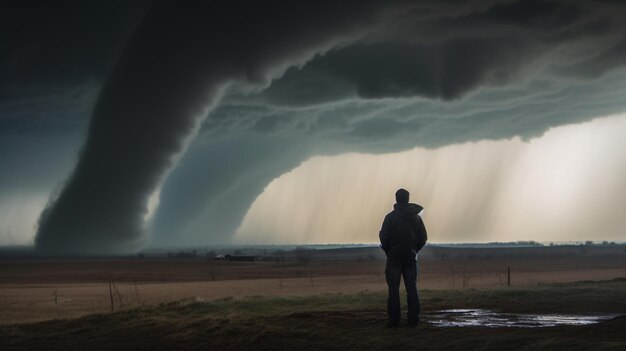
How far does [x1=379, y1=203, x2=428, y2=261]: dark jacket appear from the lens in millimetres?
13734

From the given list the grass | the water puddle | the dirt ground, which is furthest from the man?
the dirt ground

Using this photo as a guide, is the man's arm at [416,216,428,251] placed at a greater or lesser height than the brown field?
greater

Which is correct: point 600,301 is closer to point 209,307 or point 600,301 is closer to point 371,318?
A: point 371,318

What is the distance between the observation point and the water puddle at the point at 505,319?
13.7 meters

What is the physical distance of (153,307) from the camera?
19797 millimetres

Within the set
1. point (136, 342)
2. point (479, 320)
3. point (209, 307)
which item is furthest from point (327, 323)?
point (209, 307)

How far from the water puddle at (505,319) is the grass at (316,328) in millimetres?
704

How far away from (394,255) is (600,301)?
7174 mm

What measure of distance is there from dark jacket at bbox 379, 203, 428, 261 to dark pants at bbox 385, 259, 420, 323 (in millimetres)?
174

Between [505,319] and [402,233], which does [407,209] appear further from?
[505,319]

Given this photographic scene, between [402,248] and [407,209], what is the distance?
814 millimetres

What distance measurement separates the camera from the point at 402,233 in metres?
13.7

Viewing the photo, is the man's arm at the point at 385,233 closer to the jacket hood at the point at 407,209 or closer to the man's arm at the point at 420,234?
the jacket hood at the point at 407,209

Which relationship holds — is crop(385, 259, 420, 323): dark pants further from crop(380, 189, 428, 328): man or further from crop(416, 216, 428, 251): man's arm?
crop(416, 216, 428, 251): man's arm
